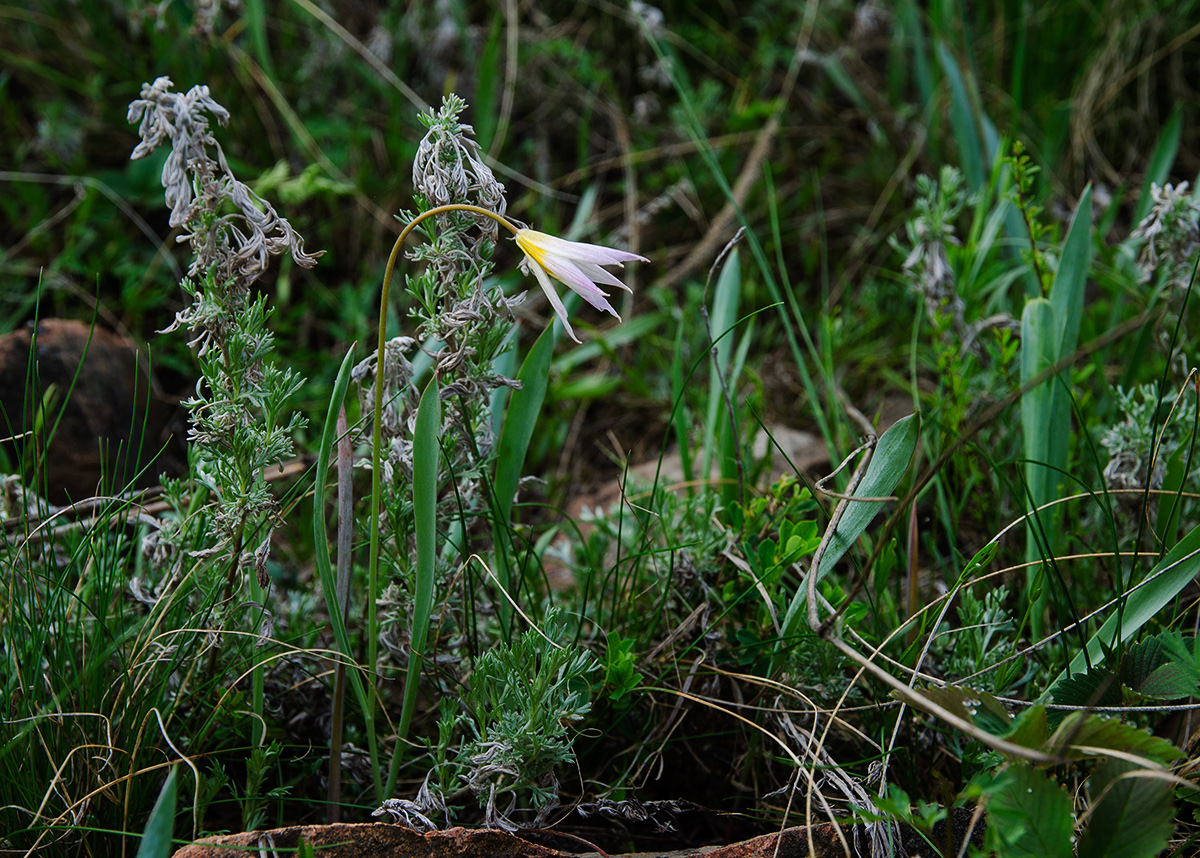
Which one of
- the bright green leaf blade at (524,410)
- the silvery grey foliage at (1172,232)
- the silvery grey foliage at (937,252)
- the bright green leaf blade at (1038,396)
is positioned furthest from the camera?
the silvery grey foliage at (937,252)

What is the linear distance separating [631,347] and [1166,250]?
1462mm

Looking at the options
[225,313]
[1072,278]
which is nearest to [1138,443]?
[1072,278]

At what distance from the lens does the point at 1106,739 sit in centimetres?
104

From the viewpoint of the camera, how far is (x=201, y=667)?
1.42 metres

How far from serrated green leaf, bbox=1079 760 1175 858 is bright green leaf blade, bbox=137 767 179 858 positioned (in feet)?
3.22

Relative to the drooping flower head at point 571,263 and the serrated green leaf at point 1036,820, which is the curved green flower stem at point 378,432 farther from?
the serrated green leaf at point 1036,820

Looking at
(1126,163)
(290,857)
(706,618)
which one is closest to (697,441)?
(706,618)

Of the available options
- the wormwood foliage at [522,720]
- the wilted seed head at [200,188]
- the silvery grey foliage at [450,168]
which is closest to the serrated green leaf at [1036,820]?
the wormwood foliage at [522,720]

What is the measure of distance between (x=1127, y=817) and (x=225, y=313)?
1231mm

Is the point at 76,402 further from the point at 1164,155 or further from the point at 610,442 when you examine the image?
the point at 1164,155

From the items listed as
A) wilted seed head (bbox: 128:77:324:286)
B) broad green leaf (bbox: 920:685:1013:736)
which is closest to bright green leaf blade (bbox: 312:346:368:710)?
wilted seed head (bbox: 128:77:324:286)

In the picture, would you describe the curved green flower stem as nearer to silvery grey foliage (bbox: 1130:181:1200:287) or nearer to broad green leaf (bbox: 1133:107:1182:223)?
silvery grey foliage (bbox: 1130:181:1200:287)

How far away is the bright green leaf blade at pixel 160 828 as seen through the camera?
36.9 inches

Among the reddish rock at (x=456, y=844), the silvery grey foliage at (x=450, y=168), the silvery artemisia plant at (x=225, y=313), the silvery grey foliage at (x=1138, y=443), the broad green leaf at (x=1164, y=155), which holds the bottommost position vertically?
the reddish rock at (x=456, y=844)
